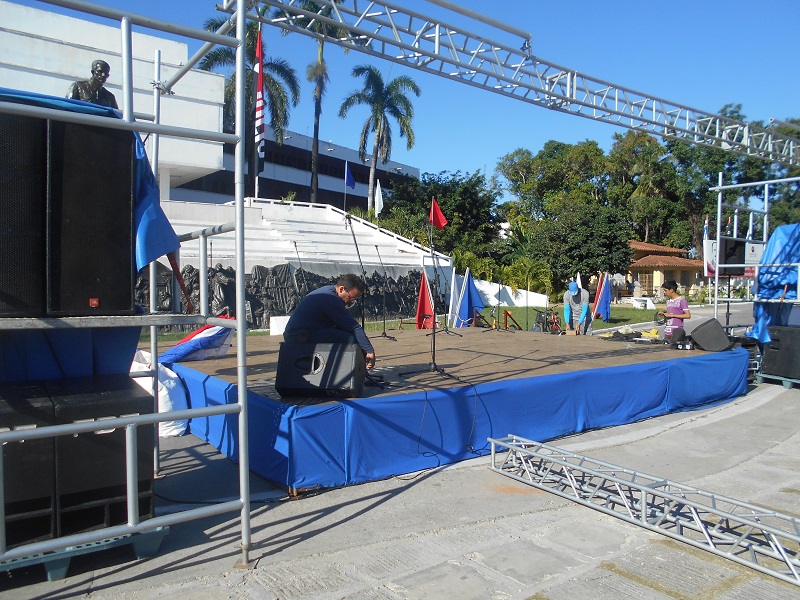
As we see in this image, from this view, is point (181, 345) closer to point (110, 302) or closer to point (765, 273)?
point (110, 302)

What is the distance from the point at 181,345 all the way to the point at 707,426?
691 cm

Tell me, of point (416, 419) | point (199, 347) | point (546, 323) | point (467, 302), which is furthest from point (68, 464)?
point (546, 323)

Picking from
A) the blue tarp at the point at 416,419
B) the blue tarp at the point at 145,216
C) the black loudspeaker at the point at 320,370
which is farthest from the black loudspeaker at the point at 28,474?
the black loudspeaker at the point at 320,370

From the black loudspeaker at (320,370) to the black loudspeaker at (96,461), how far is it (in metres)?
1.63

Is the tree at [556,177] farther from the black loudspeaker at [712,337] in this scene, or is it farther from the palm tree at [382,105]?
the black loudspeaker at [712,337]

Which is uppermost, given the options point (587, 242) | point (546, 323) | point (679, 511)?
point (587, 242)

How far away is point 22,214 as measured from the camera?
3.42 m

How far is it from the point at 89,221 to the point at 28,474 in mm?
1504

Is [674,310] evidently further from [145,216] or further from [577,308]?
[145,216]

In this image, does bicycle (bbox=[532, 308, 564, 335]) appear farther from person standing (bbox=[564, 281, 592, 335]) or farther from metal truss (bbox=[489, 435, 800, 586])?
metal truss (bbox=[489, 435, 800, 586])

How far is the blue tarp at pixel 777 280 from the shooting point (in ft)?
36.7

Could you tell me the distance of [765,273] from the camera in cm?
1175

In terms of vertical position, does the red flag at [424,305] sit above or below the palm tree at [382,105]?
below

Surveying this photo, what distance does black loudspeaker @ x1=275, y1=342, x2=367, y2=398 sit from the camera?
5445 mm
